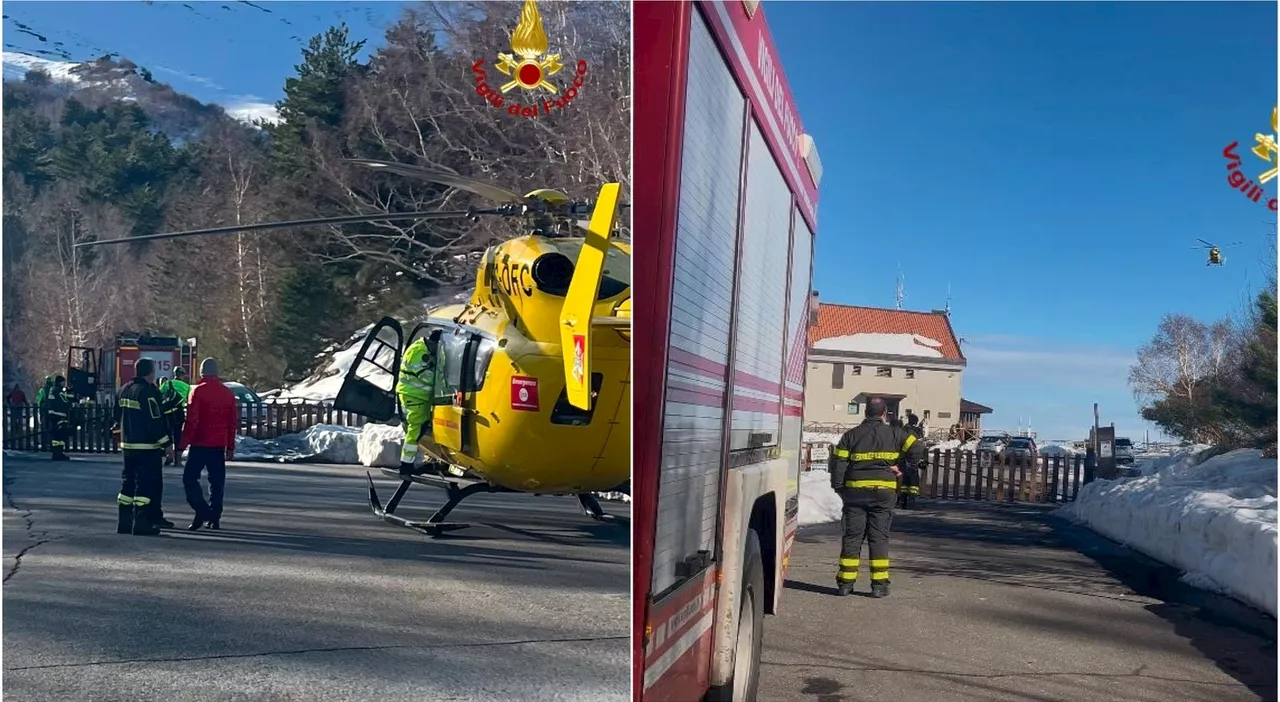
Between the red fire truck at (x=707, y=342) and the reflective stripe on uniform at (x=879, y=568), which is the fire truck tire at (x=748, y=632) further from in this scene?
the reflective stripe on uniform at (x=879, y=568)

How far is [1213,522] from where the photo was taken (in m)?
9.29

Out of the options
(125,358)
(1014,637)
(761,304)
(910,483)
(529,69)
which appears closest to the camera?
(529,69)

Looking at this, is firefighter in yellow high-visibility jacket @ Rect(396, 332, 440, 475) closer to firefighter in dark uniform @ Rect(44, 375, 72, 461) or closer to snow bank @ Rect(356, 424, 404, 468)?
snow bank @ Rect(356, 424, 404, 468)

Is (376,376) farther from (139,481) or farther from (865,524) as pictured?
(865,524)

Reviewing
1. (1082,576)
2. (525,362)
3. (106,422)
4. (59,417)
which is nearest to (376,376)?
(106,422)

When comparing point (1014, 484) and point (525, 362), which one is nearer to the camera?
point (525, 362)

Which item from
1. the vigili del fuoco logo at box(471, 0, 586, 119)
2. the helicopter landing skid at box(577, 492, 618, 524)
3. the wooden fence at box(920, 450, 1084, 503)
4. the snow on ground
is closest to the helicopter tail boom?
the vigili del fuoco logo at box(471, 0, 586, 119)

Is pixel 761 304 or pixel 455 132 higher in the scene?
pixel 455 132

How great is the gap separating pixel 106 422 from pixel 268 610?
0.81 meters

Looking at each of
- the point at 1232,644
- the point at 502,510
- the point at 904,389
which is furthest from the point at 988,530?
the point at 904,389

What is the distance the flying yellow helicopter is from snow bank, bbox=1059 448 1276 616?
→ 433cm

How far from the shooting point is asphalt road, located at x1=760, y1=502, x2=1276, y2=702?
5.55 metres

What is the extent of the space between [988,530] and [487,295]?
12.5 m

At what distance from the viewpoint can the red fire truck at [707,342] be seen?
2.48m
